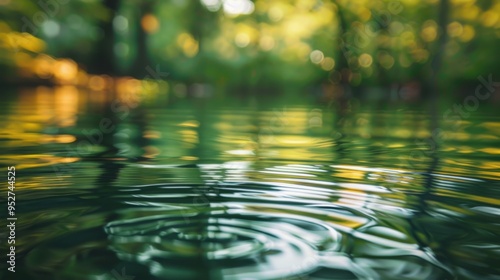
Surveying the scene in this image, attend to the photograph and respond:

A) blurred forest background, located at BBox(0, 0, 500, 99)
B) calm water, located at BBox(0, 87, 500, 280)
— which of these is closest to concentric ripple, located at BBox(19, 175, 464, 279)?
calm water, located at BBox(0, 87, 500, 280)

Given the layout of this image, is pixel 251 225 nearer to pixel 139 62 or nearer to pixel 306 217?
pixel 306 217

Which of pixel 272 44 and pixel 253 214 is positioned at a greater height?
pixel 272 44

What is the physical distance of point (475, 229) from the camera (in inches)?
85.8

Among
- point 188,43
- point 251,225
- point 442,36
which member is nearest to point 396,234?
point 251,225

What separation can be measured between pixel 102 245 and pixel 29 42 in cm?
902

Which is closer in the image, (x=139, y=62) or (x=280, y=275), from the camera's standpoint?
(x=280, y=275)

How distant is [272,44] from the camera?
49.4 metres

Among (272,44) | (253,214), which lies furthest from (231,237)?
(272,44)

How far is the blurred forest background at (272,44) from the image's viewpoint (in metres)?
23.1

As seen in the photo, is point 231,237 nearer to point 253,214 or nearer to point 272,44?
point 253,214

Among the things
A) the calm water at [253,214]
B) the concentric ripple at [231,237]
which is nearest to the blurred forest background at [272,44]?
the calm water at [253,214]

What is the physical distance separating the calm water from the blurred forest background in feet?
27.5

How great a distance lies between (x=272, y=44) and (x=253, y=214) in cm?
4788

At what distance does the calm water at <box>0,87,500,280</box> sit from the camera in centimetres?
171
